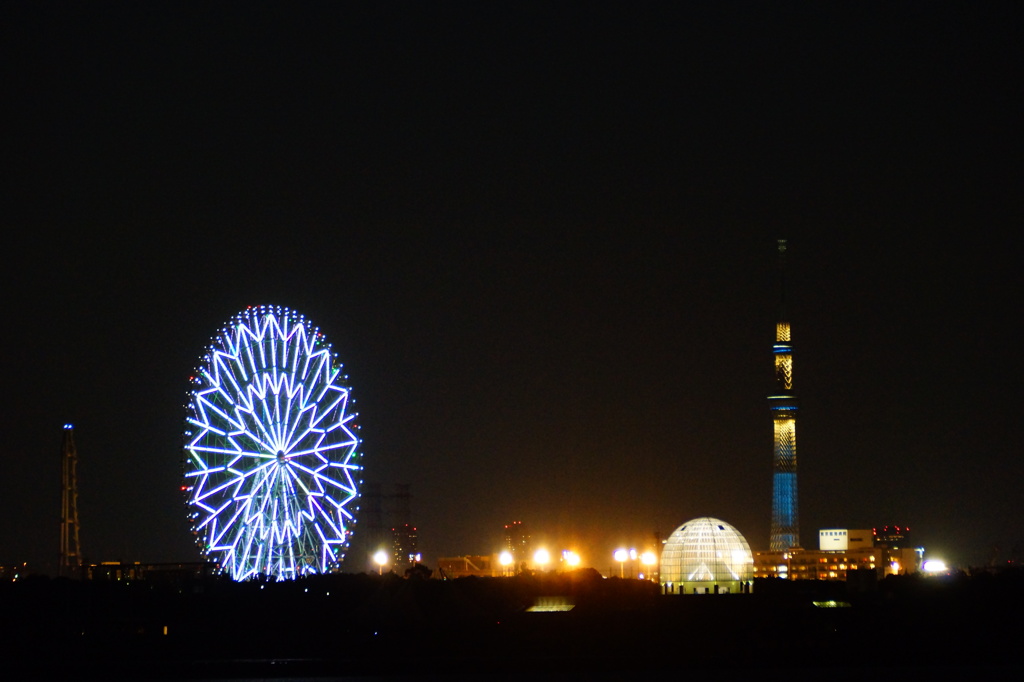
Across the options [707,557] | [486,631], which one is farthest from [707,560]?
[486,631]

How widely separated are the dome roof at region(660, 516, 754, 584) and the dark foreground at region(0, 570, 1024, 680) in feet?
101

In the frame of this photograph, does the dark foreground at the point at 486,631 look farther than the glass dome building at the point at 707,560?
No

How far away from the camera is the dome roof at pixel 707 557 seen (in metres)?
143

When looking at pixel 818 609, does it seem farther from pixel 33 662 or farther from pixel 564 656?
pixel 33 662

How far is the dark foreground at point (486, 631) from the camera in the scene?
6762cm

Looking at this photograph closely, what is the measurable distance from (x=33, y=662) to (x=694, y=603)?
142 ft

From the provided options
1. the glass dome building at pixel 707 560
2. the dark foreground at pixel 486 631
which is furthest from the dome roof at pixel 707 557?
the dark foreground at pixel 486 631

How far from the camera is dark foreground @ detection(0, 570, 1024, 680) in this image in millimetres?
67625

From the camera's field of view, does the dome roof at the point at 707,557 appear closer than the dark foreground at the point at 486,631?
No

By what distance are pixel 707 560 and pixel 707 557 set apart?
34 cm

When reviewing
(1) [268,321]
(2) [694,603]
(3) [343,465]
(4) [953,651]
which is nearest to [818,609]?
(2) [694,603]

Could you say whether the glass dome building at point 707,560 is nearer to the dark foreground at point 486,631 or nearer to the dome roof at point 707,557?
the dome roof at point 707,557

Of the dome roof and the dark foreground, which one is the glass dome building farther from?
the dark foreground

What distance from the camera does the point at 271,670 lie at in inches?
2660
